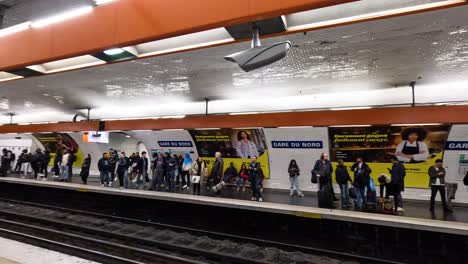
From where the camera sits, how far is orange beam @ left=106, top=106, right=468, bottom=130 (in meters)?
7.11

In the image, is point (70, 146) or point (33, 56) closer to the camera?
point (33, 56)

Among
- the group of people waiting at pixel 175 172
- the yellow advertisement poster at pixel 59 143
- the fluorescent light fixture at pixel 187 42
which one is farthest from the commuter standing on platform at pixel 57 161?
the fluorescent light fixture at pixel 187 42

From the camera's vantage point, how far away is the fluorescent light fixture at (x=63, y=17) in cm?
393

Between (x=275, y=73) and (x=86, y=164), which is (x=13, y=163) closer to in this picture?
(x=86, y=164)

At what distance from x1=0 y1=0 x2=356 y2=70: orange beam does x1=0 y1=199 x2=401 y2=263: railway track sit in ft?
14.5

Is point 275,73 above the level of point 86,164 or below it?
above

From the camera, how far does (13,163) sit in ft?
66.7

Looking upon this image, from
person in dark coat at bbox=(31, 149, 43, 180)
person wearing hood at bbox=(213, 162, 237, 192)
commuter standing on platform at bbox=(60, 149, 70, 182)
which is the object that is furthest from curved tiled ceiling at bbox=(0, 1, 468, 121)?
person in dark coat at bbox=(31, 149, 43, 180)

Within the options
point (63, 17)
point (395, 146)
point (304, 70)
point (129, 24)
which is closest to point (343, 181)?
point (395, 146)

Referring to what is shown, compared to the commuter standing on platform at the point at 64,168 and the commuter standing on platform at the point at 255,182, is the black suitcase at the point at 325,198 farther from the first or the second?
the commuter standing on platform at the point at 64,168

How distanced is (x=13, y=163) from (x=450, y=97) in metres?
24.6

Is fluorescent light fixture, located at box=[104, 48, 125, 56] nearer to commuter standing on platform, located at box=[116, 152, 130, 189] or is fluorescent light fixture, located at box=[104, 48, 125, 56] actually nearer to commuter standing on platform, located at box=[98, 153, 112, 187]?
commuter standing on platform, located at box=[116, 152, 130, 189]

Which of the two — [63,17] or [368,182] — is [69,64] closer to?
[63,17]

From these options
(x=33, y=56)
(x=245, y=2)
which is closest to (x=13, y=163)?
(x=33, y=56)
